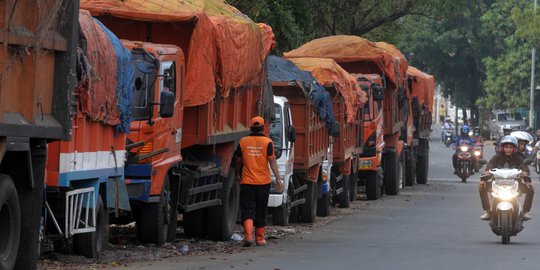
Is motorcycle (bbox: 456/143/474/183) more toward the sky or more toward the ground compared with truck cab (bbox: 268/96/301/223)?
more toward the ground

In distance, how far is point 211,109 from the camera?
17453mm

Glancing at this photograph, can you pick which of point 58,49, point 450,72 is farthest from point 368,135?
point 450,72

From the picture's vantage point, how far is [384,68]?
3166 cm

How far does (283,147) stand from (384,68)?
10816 millimetres

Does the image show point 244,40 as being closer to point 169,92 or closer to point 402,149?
point 169,92

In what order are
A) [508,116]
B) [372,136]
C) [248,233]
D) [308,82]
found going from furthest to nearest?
1. [508,116]
2. [372,136]
3. [308,82]
4. [248,233]

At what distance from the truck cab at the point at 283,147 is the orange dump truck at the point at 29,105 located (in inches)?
351

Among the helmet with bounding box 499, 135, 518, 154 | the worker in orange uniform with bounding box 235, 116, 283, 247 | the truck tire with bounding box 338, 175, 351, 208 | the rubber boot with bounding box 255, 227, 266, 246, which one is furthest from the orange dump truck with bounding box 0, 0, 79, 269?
the truck tire with bounding box 338, 175, 351, 208

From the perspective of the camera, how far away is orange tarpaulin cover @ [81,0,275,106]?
17125 millimetres

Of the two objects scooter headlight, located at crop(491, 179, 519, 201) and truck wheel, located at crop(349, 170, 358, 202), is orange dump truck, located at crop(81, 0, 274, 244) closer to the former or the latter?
scooter headlight, located at crop(491, 179, 519, 201)

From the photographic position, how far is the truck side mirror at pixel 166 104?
15.4 m

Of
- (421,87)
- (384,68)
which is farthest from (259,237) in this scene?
(421,87)

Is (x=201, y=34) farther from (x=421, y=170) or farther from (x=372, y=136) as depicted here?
(x=421, y=170)

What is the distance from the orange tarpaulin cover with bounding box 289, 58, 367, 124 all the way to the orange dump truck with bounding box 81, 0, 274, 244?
5.89 m
